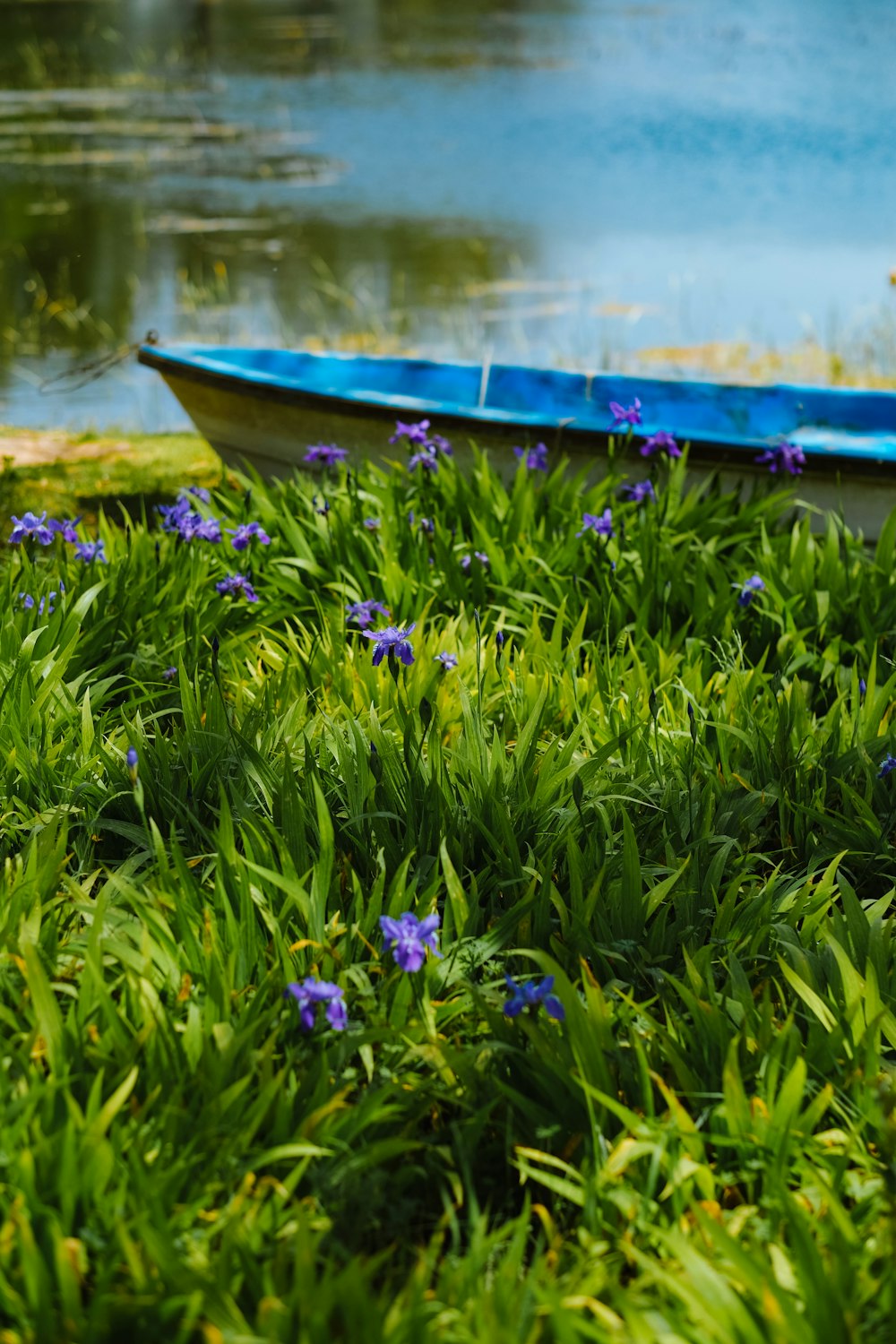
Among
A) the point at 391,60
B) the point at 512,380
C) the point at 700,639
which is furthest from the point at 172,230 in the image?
the point at 391,60

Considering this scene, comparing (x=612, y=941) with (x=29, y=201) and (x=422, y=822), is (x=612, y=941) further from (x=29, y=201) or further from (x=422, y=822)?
(x=29, y=201)

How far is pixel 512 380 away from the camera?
212 inches

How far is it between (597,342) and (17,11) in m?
25.7

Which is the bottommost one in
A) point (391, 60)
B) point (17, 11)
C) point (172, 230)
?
point (172, 230)

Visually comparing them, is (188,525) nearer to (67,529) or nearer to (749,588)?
(67,529)

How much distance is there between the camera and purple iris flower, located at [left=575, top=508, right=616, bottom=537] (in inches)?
143

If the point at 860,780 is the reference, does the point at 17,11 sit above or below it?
Answer: above

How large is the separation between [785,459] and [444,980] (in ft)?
8.41

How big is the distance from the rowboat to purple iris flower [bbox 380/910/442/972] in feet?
8.85

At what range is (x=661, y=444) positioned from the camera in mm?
4098

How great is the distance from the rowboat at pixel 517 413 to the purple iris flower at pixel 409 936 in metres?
2.70

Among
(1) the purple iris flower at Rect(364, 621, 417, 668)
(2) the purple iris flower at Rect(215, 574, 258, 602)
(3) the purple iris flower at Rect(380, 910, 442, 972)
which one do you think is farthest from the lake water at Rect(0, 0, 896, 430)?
(3) the purple iris flower at Rect(380, 910, 442, 972)

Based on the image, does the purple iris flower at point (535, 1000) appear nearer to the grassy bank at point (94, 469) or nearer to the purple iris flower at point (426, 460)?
the purple iris flower at point (426, 460)

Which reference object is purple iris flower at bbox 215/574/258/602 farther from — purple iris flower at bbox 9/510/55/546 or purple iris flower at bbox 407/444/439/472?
purple iris flower at bbox 407/444/439/472
